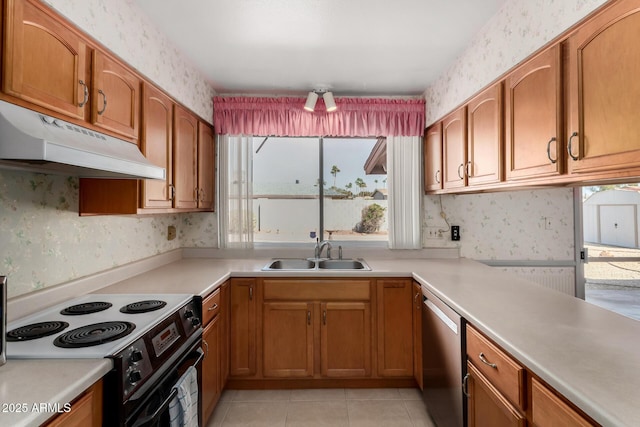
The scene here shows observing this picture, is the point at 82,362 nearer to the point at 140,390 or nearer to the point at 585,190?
the point at 140,390

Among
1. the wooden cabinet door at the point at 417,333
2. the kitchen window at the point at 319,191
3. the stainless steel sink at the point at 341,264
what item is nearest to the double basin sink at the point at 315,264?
the stainless steel sink at the point at 341,264

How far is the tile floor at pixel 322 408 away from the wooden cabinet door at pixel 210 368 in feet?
0.55

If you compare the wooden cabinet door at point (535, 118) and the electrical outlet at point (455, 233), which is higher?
the wooden cabinet door at point (535, 118)

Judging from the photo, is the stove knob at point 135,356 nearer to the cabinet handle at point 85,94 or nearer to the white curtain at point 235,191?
the cabinet handle at point 85,94

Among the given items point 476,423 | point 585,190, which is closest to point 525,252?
point 585,190

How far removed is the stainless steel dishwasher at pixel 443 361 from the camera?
5.25ft

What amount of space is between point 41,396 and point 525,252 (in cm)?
326

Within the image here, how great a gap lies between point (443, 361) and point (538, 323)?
658 mm

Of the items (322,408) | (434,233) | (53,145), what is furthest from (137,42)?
(434,233)

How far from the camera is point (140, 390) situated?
3.85 ft

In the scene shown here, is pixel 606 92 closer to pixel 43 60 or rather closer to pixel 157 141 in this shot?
pixel 43 60

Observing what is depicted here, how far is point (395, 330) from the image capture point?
2.40 m

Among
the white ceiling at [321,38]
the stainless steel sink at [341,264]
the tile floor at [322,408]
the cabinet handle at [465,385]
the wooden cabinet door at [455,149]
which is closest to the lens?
the cabinet handle at [465,385]

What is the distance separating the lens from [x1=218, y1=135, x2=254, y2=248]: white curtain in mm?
2977
